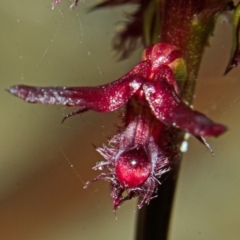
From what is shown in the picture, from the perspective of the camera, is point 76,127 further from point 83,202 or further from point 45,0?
point 45,0

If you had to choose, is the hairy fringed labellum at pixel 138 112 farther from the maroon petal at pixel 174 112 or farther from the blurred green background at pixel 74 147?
the blurred green background at pixel 74 147

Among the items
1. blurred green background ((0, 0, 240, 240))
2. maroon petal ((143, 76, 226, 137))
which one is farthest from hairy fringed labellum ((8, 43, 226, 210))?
blurred green background ((0, 0, 240, 240))

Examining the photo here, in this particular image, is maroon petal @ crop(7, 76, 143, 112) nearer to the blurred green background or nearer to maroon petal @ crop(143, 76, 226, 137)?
maroon petal @ crop(143, 76, 226, 137)

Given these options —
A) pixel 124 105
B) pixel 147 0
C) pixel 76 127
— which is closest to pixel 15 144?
pixel 76 127

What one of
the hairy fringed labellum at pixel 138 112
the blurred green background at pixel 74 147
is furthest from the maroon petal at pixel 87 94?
the blurred green background at pixel 74 147

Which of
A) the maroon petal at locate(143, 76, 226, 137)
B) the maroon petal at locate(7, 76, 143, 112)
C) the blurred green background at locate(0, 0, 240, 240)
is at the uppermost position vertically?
the blurred green background at locate(0, 0, 240, 240)

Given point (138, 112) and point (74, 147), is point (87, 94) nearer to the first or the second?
point (138, 112)

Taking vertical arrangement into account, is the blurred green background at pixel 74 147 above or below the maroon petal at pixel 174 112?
above

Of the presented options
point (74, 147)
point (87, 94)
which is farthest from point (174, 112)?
point (74, 147)

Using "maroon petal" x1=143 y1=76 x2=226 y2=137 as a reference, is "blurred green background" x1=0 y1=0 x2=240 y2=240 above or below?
above
